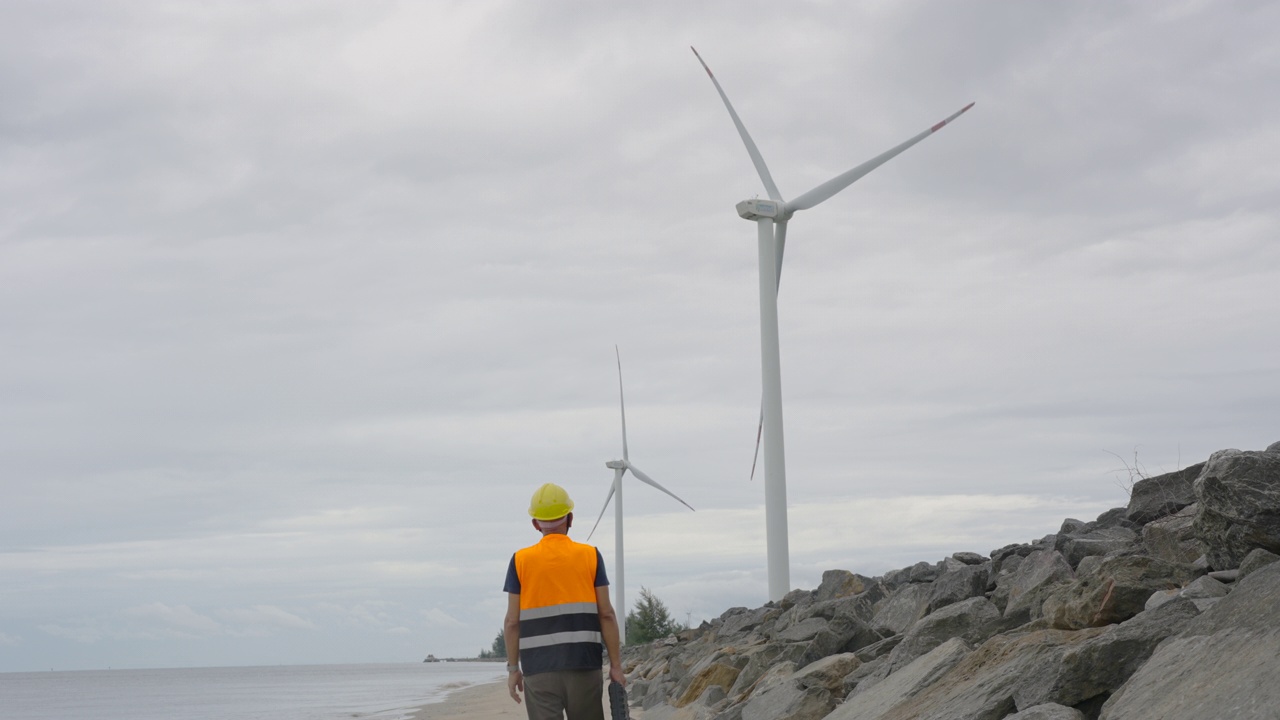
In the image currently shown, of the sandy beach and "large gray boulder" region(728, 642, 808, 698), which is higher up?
"large gray boulder" region(728, 642, 808, 698)

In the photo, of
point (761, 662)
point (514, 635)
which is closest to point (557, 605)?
point (514, 635)

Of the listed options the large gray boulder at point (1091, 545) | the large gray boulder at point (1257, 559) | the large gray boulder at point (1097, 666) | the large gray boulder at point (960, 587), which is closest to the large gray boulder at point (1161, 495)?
the large gray boulder at point (1091, 545)

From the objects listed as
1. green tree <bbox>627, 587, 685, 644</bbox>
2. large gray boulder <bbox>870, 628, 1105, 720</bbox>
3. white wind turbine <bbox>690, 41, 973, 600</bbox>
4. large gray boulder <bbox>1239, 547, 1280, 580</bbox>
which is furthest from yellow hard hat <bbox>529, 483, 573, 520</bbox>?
green tree <bbox>627, 587, 685, 644</bbox>

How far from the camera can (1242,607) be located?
6.45 m

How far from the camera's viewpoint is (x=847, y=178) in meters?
26.8

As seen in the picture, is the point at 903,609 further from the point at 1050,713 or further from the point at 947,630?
the point at 1050,713

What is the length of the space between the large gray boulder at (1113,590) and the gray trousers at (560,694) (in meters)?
3.35

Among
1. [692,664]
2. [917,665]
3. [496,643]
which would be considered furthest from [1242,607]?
[496,643]

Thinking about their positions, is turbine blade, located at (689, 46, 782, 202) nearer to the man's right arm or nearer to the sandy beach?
the sandy beach

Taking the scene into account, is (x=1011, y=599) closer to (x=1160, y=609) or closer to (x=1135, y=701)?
(x=1160, y=609)

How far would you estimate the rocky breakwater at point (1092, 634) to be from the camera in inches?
247

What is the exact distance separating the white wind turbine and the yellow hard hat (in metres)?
17.3

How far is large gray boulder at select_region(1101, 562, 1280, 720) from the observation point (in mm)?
5637

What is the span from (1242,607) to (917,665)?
3171mm
